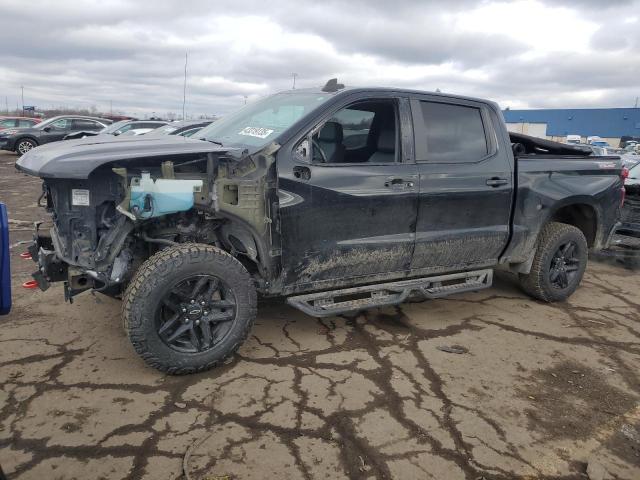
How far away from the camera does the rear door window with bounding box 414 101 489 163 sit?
12.8ft

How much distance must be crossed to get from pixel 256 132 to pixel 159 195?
97 cm

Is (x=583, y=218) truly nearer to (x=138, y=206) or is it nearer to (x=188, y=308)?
(x=188, y=308)

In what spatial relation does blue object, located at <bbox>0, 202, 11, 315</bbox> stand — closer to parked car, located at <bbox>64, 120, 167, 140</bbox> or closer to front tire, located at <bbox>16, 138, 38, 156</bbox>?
parked car, located at <bbox>64, 120, 167, 140</bbox>

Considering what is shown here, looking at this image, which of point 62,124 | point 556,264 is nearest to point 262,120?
point 556,264

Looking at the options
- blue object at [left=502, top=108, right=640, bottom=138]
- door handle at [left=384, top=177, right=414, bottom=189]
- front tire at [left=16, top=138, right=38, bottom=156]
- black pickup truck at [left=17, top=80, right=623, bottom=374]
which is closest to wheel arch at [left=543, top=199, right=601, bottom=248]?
black pickup truck at [left=17, top=80, right=623, bottom=374]

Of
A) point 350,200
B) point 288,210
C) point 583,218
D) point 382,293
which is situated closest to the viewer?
point 288,210

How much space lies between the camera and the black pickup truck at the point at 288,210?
120 inches

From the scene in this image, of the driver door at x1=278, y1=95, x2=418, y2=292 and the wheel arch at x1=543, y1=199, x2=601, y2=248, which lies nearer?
the driver door at x1=278, y1=95, x2=418, y2=292

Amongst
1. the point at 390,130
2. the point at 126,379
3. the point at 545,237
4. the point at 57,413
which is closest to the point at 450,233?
the point at 390,130

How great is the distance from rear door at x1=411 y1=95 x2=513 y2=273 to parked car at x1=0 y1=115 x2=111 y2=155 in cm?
1774

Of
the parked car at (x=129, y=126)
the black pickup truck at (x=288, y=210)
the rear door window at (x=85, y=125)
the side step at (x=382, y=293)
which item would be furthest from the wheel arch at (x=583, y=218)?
the rear door window at (x=85, y=125)

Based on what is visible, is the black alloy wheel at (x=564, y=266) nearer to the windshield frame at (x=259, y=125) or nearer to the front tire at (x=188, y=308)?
the windshield frame at (x=259, y=125)

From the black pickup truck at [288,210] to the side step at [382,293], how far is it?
0.04 ft

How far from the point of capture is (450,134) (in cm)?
407
